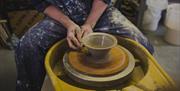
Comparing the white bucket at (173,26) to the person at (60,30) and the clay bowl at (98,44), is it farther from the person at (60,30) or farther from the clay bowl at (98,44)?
the clay bowl at (98,44)

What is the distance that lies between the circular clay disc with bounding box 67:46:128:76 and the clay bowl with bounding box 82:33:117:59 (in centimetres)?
4

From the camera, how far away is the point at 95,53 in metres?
1.24

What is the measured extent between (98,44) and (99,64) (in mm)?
93

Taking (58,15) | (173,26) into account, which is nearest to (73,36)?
(58,15)

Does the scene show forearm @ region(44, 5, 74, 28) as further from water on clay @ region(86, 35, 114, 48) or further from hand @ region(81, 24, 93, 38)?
water on clay @ region(86, 35, 114, 48)

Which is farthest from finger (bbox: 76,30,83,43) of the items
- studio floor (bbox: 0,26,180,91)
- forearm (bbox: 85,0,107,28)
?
studio floor (bbox: 0,26,180,91)

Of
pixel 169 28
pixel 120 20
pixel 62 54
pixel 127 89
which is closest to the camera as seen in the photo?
pixel 127 89

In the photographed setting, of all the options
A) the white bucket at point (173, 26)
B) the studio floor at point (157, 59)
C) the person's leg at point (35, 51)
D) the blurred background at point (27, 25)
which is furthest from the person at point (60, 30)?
the white bucket at point (173, 26)

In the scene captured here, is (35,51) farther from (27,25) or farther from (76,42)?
(27,25)

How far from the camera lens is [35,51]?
1479 millimetres

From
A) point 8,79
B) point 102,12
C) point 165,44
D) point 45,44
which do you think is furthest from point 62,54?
point 165,44

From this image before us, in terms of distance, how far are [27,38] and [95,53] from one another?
43 centimetres

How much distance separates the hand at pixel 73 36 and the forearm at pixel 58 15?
47 mm

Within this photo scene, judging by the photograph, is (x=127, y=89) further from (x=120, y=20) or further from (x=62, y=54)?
(x=120, y=20)
